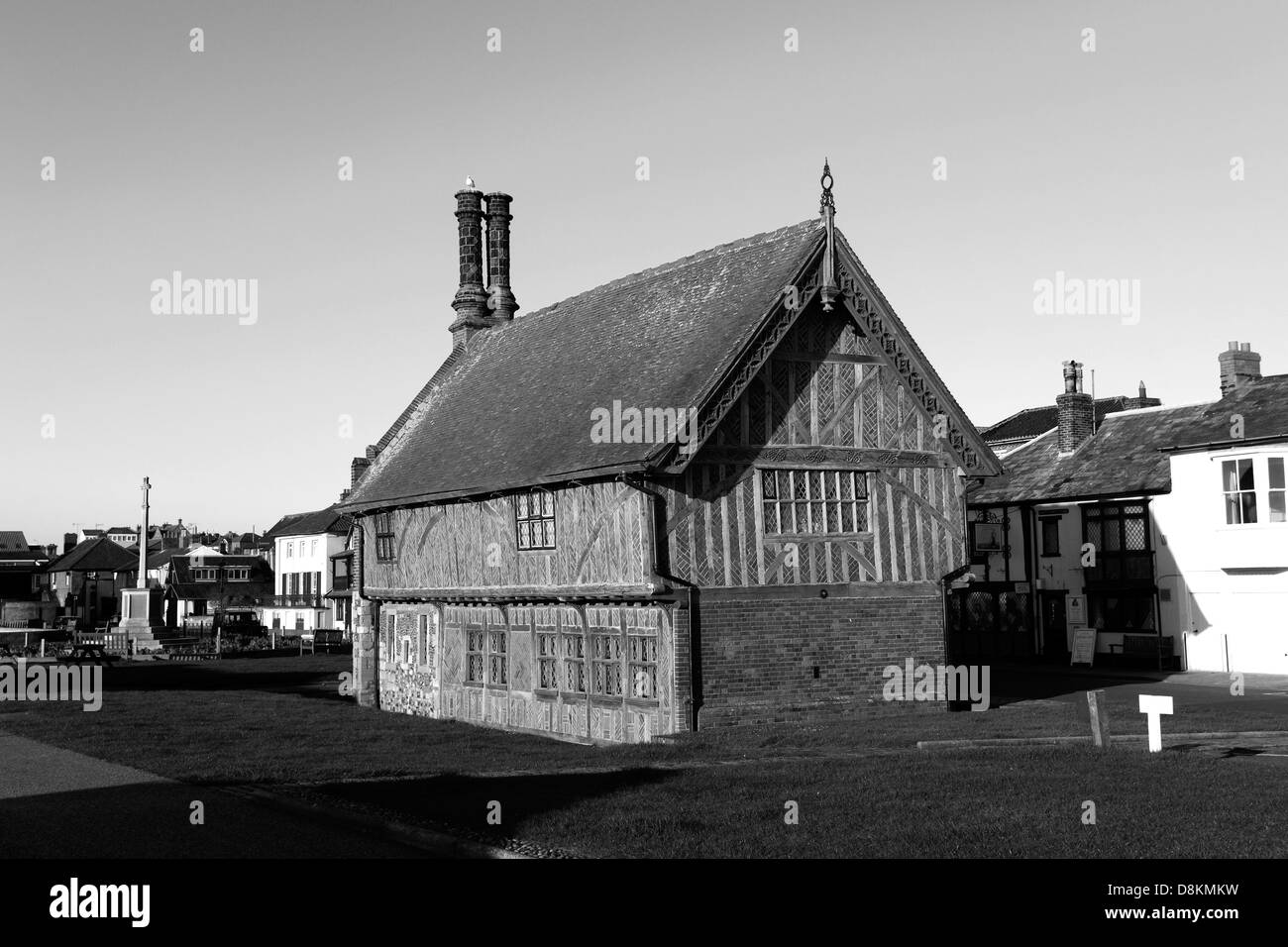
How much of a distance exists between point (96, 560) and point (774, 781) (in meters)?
97.1

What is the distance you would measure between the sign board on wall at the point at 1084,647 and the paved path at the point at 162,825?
30.4 meters

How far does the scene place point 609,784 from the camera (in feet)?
53.8

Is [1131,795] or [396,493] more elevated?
[396,493]

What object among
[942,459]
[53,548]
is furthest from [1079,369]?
[53,548]

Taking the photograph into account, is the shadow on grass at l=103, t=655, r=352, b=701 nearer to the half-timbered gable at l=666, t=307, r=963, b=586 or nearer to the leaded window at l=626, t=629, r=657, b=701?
the leaded window at l=626, t=629, r=657, b=701

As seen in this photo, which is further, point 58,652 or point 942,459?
point 58,652

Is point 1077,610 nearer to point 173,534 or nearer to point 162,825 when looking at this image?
point 162,825

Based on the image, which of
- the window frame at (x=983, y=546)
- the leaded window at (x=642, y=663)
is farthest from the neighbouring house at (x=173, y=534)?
the leaded window at (x=642, y=663)

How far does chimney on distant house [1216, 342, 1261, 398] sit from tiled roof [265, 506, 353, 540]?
49.6m

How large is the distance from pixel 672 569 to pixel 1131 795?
32.1 feet

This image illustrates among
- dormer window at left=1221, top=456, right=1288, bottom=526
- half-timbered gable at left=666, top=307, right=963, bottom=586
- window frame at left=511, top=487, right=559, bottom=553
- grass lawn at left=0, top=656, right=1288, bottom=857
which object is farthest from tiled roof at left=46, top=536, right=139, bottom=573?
half-timbered gable at left=666, top=307, right=963, bottom=586

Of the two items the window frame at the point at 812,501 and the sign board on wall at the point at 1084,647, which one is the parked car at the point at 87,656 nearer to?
the window frame at the point at 812,501
